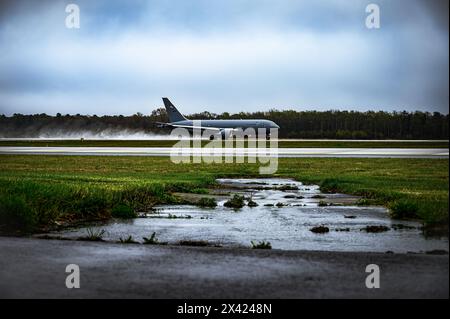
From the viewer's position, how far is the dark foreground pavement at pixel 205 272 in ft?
22.5

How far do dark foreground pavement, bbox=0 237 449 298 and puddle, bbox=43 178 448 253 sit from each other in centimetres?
137

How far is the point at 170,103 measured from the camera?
307 ft

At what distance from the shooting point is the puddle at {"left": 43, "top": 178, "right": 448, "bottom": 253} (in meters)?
11.0

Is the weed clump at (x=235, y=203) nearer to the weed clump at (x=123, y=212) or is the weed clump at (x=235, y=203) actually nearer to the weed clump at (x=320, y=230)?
the weed clump at (x=123, y=212)

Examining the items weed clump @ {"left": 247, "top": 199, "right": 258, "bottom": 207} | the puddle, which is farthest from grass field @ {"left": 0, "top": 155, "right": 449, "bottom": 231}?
weed clump @ {"left": 247, "top": 199, "right": 258, "bottom": 207}

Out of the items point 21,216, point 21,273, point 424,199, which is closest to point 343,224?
point 424,199

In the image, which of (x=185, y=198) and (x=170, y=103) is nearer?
(x=185, y=198)

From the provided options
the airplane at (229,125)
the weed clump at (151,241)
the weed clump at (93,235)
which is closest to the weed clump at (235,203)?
the weed clump at (93,235)

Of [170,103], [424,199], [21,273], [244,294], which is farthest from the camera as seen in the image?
[170,103]

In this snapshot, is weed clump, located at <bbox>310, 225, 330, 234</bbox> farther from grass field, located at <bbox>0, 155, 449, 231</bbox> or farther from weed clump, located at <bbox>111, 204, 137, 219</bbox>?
weed clump, located at <bbox>111, 204, 137, 219</bbox>

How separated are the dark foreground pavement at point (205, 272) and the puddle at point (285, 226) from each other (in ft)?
4.49
